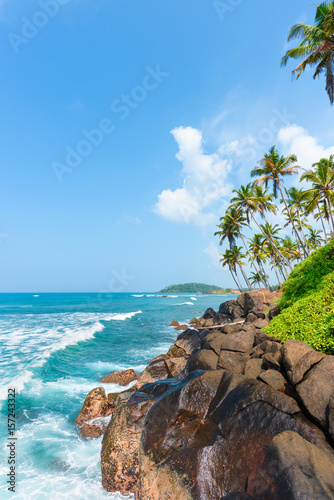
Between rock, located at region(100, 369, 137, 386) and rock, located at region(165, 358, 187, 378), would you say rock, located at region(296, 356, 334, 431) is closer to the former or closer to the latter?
rock, located at region(165, 358, 187, 378)

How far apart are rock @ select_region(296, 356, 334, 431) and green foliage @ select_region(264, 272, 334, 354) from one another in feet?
6.22

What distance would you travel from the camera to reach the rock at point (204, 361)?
28.7ft

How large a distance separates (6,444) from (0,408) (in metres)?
3.40

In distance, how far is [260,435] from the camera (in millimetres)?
4629

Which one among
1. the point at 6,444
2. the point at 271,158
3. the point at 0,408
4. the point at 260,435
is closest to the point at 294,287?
the point at 260,435

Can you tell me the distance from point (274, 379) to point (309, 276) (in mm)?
8178

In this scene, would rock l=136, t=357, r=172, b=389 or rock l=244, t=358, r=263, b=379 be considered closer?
rock l=244, t=358, r=263, b=379

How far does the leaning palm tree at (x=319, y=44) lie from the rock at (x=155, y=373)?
725 inches

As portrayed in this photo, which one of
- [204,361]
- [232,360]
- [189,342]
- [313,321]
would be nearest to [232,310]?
[189,342]

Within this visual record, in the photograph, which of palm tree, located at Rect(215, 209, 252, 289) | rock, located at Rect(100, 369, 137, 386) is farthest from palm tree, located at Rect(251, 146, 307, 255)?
rock, located at Rect(100, 369, 137, 386)

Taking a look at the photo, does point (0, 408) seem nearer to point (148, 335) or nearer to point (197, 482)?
point (197, 482)

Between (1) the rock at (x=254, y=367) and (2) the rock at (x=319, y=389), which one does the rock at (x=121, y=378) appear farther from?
(2) the rock at (x=319, y=389)

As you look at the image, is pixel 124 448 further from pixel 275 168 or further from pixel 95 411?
pixel 275 168

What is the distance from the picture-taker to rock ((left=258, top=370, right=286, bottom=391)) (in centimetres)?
581
